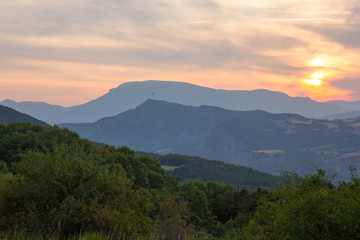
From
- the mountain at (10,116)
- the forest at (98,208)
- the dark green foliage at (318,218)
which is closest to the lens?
the forest at (98,208)

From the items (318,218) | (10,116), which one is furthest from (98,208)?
(10,116)

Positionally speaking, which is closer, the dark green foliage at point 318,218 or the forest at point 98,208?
the forest at point 98,208

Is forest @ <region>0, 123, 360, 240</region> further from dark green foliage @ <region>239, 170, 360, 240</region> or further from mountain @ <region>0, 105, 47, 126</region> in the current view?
mountain @ <region>0, 105, 47, 126</region>

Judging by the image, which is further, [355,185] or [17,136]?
[17,136]

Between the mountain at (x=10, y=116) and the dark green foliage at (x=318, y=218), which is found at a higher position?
the mountain at (x=10, y=116)

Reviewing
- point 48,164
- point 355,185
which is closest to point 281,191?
point 355,185

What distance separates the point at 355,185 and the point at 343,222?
14.3 feet

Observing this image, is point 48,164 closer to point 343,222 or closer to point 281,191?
point 281,191

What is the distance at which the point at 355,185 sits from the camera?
1572 centimetres

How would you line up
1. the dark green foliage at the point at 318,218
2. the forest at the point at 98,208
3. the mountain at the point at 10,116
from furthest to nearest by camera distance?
the mountain at the point at 10,116
the dark green foliage at the point at 318,218
the forest at the point at 98,208

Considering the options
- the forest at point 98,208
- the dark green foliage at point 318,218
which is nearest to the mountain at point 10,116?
the forest at point 98,208

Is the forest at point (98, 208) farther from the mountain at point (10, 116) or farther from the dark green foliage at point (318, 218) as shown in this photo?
the mountain at point (10, 116)

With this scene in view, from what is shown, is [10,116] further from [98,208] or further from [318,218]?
[318,218]

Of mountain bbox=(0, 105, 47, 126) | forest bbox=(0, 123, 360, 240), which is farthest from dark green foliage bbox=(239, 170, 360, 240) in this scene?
mountain bbox=(0, 105, 47, 126)
